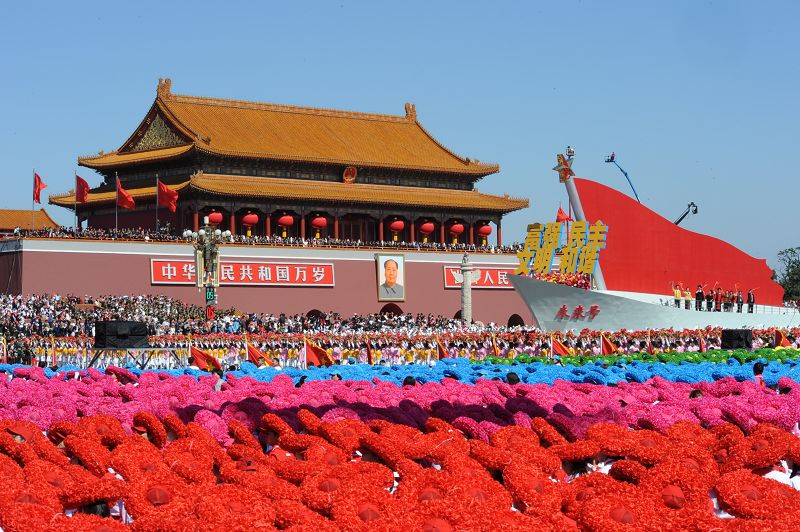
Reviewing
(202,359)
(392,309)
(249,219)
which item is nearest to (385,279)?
(392,309)

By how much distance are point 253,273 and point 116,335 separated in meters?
25.2

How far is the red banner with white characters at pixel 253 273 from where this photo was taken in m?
44.7

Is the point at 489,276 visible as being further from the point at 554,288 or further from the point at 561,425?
the point at 561,425

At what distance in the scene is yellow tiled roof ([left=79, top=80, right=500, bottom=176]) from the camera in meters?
50.1

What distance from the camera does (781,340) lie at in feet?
94.4

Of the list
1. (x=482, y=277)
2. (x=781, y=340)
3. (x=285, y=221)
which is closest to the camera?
(x=781, y=340)

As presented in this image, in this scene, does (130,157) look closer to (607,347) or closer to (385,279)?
(385,279)

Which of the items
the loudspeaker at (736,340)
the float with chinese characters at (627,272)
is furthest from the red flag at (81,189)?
the loudspeaker at (736,340)

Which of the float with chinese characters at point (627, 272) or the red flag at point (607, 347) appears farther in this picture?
the float with chinese characters at point (627, 272)

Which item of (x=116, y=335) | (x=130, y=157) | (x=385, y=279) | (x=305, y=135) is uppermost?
(x=305, y=135)

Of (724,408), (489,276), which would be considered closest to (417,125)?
(489,276)

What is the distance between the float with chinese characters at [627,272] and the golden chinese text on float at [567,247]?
0.09 feet

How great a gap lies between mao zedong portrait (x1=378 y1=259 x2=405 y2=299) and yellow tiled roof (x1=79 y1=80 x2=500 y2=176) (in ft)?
16.4

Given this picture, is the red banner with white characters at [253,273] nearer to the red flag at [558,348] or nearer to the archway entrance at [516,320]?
the archway entrance at [516,320]
